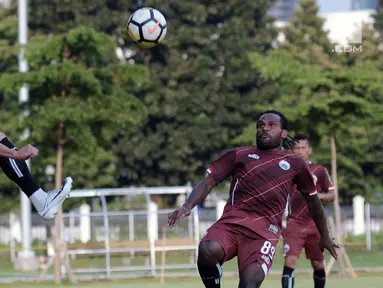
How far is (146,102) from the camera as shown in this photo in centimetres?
3612

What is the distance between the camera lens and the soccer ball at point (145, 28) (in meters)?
12.7

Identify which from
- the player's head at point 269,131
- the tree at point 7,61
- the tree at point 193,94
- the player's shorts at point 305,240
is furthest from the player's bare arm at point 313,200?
the tree at point 193,94

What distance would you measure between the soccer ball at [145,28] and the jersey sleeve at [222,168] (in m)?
4.43

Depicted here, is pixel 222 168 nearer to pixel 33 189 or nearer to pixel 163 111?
pixel 33 189

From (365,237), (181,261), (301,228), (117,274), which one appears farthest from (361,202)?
(301,228)

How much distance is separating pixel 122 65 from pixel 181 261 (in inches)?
270

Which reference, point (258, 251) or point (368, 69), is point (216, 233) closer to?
point (258, 251)

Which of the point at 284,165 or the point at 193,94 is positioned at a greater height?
the point at 284,165

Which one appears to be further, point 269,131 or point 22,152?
point 269,131

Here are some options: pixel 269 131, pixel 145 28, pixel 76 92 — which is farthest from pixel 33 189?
pixel 76 92

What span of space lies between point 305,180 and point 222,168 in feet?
2.60

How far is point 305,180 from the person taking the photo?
28.3 feet

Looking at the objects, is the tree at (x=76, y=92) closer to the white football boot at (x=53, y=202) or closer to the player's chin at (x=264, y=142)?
the white football boot at (x=53, y=202)

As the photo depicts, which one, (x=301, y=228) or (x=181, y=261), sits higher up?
(x=301, y=228)
